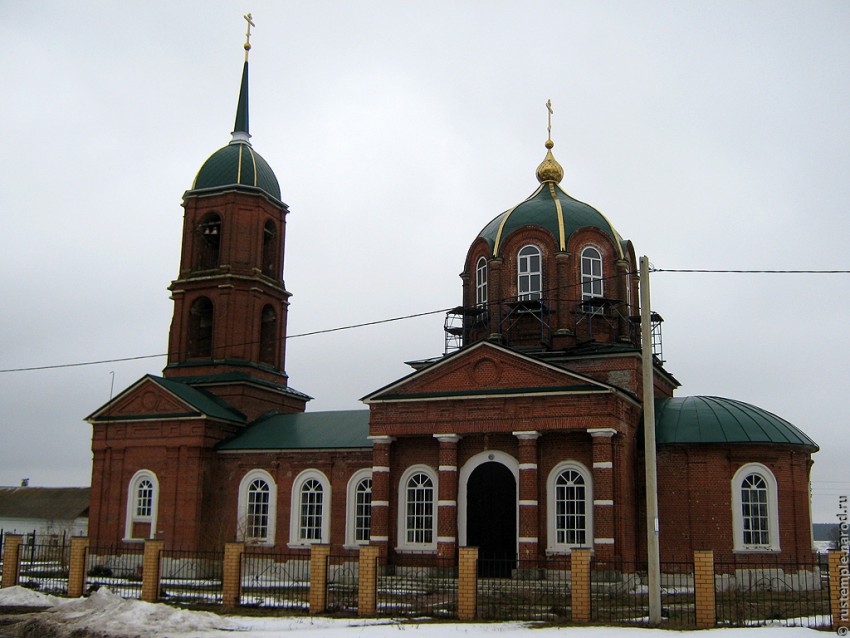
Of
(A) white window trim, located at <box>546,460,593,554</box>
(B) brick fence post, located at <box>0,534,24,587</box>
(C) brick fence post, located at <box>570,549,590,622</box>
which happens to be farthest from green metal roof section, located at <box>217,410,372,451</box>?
(C) brick fence post, located at <box>570,549,590,622</box>

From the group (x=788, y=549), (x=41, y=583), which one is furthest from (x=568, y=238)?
(x=41, y=583)

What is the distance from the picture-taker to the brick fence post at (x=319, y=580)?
18.9m

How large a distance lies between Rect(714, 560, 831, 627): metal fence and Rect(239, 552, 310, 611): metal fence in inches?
358

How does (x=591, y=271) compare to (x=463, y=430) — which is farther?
(x=591, y=271)

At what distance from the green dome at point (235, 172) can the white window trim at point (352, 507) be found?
12.5 metres

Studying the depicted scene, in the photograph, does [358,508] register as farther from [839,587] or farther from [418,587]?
[839,587]

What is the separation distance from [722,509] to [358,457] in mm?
11473

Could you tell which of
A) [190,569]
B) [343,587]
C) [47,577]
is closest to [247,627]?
[343,587]

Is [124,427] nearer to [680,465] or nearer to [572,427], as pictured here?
[572,427]

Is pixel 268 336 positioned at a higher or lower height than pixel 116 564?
higher

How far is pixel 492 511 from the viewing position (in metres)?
26.1

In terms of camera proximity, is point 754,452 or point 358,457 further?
point 358,457

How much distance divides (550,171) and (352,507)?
14132mm

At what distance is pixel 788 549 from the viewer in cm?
2459
